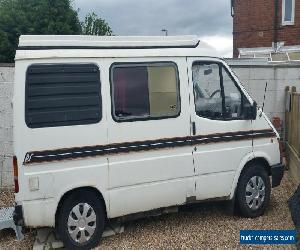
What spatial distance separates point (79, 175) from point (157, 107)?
4.30 ft

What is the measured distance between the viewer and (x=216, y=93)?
5.71 m

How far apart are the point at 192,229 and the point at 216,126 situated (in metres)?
1.44

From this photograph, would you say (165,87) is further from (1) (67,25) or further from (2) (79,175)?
(1) (67,25)

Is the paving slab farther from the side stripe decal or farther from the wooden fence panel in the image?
the wooden fence panel

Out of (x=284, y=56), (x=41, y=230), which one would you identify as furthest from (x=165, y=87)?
(x=284, y=56)

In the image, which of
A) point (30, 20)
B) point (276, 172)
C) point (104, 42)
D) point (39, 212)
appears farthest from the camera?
point (30, 20)

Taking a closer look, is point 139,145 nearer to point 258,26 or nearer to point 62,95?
point 62,95

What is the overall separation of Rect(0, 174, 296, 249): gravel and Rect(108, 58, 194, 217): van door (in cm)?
40

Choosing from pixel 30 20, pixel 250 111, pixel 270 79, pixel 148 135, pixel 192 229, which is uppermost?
pixel 30 20

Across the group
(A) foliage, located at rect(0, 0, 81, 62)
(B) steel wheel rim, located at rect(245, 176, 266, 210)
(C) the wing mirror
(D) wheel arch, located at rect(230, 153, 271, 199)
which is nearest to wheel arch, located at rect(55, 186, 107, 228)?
(D) wheel arch, located at rect(230, 153, 271, 199)

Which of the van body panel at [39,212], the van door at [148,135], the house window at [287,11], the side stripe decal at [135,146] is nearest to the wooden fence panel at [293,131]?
the side stripe decal at [135,146]

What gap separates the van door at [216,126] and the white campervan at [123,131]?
0.6 inches

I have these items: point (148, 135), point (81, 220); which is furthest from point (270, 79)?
point (81, 220)

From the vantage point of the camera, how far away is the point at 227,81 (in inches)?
228
